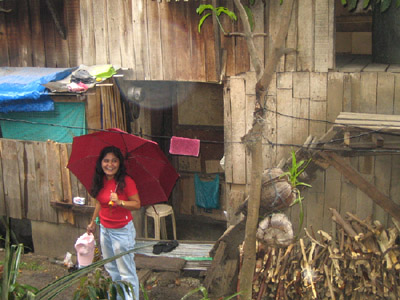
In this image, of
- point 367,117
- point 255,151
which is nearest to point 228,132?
point 367,117

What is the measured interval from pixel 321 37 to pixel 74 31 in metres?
4.25

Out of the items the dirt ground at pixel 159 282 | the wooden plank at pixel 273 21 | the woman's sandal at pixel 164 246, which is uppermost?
the wooden plank at pixel 273 21

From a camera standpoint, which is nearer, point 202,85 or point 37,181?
point 37,181

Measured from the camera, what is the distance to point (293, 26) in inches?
271

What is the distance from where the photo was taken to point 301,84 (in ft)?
22.9

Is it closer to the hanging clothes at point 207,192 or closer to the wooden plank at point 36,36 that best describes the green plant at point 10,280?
the wooden plank at point 36,36

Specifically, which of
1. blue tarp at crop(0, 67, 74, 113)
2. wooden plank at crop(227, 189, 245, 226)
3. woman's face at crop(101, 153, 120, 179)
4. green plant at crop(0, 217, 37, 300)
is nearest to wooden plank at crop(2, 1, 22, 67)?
blue tarp at crop(0, 67, 74, 113)

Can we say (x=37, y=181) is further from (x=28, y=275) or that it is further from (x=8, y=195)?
(x=28, y=275)

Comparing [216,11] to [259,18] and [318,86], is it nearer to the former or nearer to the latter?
[259,18]

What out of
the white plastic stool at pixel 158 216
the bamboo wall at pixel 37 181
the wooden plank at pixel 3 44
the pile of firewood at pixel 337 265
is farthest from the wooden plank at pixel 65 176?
the pile of firewood at pixel 337 265

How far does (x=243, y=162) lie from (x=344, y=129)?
1.94 m

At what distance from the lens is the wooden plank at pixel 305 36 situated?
6.76 meters

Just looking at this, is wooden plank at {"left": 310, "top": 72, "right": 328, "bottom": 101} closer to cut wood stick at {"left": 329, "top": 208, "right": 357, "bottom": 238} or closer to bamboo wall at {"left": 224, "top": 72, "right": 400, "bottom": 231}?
bamboo wall at {"left": 224, "top": 72, "right": 400, "bottom": 231}

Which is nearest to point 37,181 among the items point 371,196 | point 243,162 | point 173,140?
point 173,140
